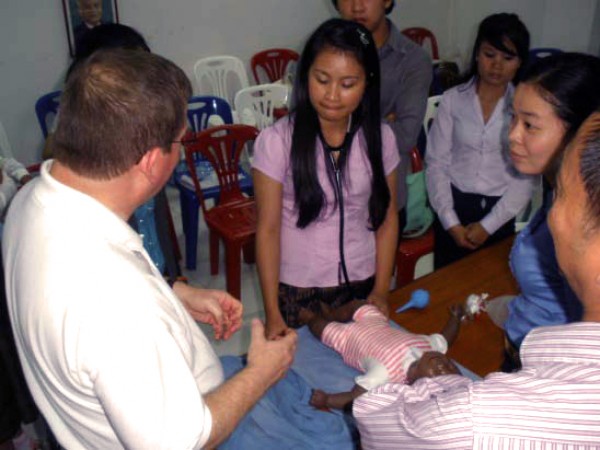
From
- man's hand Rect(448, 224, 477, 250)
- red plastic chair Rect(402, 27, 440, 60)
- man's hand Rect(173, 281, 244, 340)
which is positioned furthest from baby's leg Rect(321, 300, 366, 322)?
red plastic chair Rect(402, 27, 440, 60)

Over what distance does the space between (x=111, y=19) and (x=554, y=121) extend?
4101 millimetres

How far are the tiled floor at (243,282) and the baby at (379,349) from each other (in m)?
1.27

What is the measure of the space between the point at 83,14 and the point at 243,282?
265 cm

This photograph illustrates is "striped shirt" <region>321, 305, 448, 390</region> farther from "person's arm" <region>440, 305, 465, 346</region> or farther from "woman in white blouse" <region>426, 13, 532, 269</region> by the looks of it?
"woman in white blouse" <region>426, 13, 532, 269</region>

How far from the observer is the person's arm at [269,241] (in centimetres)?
186

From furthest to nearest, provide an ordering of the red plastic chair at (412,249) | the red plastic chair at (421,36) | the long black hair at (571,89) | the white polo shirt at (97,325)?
the red plastic chair at (421,36)
the red plastic chair at (412,249)
the long black hair at (571,89)
the white polo shirt at (97,325)

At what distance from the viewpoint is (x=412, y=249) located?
120 inches

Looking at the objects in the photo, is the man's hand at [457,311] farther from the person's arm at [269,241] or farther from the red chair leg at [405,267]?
the red chair leg at [405,267]

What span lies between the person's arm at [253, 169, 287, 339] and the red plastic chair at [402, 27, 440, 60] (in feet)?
16.3

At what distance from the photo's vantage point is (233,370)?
5.96 ft

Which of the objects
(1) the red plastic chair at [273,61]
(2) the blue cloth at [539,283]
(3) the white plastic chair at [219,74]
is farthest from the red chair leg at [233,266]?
(1) the red plastic chair at [273,61]

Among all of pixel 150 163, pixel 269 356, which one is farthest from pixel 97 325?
pixel 269 356

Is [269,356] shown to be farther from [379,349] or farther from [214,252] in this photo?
[214,252]

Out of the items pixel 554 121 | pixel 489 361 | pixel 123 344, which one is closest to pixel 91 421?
pixel 123 344
